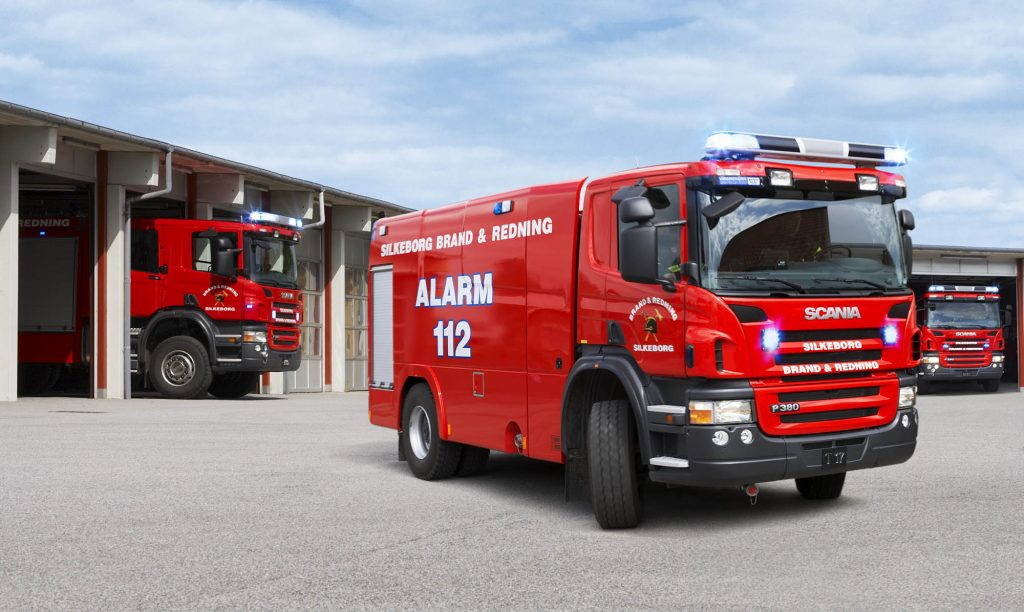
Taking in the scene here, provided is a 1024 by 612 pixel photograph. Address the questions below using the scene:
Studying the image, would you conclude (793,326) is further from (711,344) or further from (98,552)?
(98,552)

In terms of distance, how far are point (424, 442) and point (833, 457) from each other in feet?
14.3

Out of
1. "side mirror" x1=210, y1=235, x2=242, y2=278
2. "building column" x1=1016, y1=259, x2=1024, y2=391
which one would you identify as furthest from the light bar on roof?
"building column" x1=1016, y1=259, x2=1024, y2=391

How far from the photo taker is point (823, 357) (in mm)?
7613

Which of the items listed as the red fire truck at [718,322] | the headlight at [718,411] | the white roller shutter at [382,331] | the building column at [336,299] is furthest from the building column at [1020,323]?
the headlight at [718,411]

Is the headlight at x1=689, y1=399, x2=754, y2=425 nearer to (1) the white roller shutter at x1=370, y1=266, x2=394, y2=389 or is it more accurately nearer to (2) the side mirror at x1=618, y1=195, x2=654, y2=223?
(2) the side mirror at x1=618, y1=195, x2=654, y2=223

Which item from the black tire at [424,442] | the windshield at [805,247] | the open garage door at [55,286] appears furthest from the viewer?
the open garage door at [55,286]

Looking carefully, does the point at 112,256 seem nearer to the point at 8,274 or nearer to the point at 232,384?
the point at 8,274

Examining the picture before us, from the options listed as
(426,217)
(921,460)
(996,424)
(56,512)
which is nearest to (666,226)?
(426,217)

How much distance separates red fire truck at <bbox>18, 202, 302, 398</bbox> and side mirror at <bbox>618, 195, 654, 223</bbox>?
15.7 m

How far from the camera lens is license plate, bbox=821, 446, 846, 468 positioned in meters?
7.64

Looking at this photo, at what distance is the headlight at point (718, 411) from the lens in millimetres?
7277

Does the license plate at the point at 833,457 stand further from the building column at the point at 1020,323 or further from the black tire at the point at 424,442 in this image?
the building column at the point at 1020,323

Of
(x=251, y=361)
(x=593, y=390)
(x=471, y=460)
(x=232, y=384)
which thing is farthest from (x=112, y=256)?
(x=593, y=390)

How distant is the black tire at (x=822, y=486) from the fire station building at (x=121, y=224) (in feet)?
49.8
